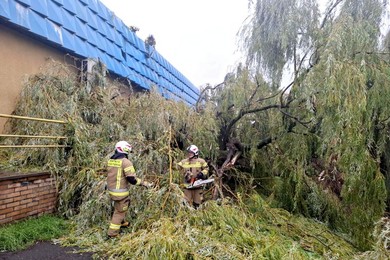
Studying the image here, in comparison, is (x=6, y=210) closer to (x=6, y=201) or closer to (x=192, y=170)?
(x=6, y=201)

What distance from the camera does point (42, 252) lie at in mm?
3748

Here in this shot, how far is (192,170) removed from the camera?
5.32m

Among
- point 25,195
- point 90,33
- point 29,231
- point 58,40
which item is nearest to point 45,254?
point 29,231

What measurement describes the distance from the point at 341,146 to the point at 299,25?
8.31ft

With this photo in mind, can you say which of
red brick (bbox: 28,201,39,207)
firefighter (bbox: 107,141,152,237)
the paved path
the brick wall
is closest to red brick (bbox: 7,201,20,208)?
the brick wall

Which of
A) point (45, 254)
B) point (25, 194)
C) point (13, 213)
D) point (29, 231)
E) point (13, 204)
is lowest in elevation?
point (45, 254)

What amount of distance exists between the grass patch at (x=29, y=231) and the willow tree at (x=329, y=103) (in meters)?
4.07

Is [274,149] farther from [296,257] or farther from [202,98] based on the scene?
[296,257]

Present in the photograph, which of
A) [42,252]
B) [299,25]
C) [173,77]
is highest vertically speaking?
[173,77]

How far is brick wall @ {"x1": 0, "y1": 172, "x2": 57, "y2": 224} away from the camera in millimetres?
4262

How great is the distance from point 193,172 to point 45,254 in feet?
8.38

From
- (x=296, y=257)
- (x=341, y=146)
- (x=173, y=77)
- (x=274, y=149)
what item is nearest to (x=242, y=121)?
(x=274, y=149)

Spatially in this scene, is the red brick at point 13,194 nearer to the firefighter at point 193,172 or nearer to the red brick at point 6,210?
the red brick at point 6,210

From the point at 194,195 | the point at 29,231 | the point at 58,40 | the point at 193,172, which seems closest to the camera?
the point at 29,231
